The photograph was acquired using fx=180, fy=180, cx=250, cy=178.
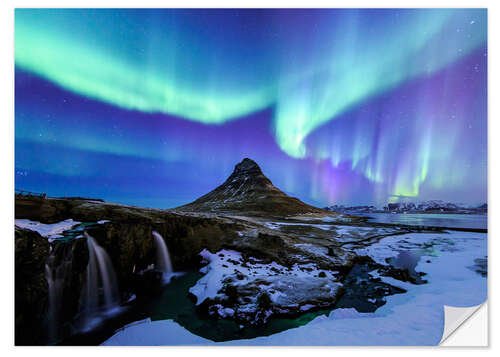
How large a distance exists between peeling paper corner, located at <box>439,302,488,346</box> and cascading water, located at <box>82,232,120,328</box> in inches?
517

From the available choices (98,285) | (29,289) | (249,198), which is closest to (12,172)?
(29,289)

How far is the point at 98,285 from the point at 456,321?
1464 cm

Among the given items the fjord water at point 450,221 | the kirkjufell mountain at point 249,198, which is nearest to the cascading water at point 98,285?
the fjord water at point 450,221

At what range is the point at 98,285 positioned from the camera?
316 inches

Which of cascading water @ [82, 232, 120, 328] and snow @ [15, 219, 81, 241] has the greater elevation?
snow @ [15, 219, 81, 241]

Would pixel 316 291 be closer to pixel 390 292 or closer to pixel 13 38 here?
pixel 390 292

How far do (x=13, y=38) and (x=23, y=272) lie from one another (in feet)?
29.0

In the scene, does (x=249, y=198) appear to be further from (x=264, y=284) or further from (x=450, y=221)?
(x=264, y=284)

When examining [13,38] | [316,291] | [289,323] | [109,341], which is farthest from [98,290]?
[13,38]

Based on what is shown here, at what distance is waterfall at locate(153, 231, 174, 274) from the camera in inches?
460

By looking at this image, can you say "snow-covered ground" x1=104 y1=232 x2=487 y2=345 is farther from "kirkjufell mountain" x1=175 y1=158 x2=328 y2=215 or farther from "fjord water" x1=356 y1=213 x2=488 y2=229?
"kirkjufell mountain" x1=175 y1=158 x2=328 y2=215

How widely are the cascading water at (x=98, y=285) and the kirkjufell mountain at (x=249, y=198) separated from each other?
63.3m

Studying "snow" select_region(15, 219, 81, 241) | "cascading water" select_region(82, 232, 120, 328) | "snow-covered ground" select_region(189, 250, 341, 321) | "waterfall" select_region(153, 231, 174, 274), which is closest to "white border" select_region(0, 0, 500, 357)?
"snow" select_region(15, 219, 81, 241)
